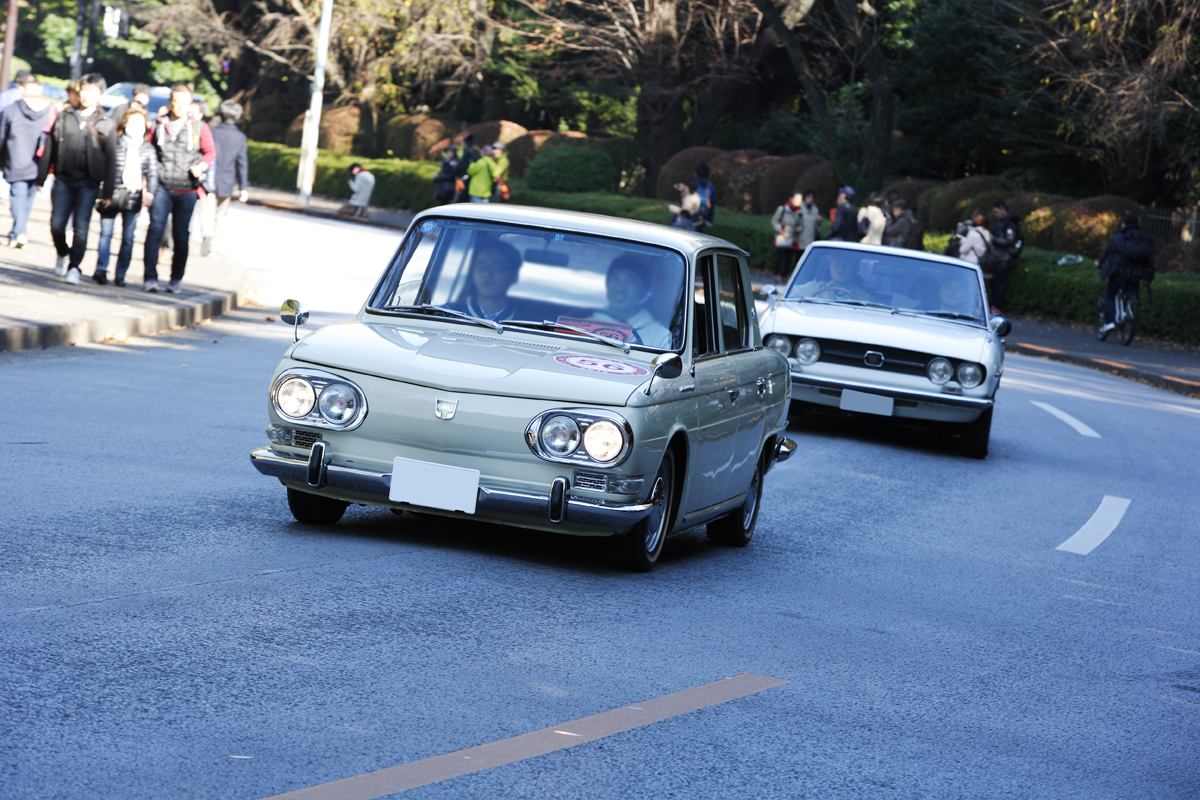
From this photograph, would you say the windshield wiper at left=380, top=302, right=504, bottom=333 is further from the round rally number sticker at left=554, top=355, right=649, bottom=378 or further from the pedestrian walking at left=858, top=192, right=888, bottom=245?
the pedestrian walking at left=858, top=192, right=888, bottom=245

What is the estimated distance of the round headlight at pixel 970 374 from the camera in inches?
489

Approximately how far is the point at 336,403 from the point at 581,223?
162cm

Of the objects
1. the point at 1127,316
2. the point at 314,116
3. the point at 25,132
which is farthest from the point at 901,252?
the point at 314,116

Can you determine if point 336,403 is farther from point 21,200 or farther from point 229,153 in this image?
point 229,153

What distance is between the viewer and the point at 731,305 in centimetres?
796

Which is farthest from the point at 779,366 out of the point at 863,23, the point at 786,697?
the point at 863,23

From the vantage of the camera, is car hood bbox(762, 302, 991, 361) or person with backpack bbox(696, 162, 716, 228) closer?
car hood bbox(762, 302, 991, 361)

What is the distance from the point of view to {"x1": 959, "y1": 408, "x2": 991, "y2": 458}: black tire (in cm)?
1252

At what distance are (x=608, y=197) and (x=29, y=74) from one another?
2516cm

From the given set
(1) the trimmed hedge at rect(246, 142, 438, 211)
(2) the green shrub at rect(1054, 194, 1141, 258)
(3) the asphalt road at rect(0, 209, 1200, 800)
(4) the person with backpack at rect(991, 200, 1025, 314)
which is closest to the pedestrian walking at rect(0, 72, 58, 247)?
(3) the asphalt road at rect(0, 209, 1200, 800)

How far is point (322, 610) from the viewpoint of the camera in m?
5.53

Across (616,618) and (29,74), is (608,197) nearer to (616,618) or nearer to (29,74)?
(29,74)

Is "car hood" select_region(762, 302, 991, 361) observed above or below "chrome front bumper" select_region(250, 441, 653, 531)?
above

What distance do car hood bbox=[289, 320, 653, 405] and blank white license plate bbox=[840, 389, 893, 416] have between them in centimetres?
600
